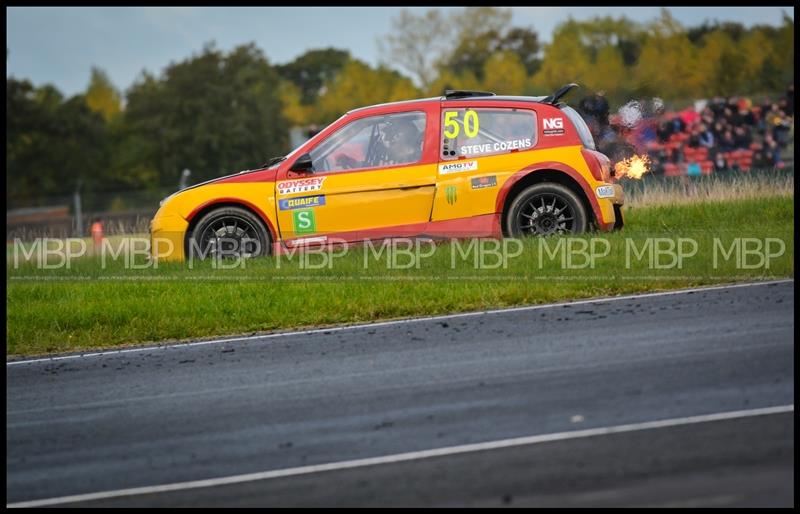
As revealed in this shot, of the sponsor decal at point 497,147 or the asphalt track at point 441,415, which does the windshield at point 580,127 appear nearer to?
the sponsor decal at point 497,147

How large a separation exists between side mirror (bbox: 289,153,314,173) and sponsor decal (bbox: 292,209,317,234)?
444 mm

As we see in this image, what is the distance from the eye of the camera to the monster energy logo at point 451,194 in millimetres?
12844

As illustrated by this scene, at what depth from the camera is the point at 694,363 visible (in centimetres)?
756

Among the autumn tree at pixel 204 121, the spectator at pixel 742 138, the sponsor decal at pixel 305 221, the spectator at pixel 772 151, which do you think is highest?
the autumn tree at pixel 204 121

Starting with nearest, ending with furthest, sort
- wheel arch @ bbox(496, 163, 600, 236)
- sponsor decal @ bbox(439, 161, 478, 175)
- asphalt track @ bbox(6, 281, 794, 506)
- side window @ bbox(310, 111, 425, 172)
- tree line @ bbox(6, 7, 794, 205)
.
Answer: asphalt track @ bbox(6, 281, 794, 506) < wheel arch @ bbox(496, 163, 600, 236) < sponsor decal @ bbox(439, 161, 478, 175) < side window @ bbox(310, 111, 425, 172) < tree line @ bbox(6, 7, 794, 205)

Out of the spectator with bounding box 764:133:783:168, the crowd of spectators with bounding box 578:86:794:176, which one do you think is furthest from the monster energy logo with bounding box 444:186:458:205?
the spectator with bounding box 764:133:783:168

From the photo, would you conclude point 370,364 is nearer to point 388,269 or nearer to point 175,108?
Result: point 388,269

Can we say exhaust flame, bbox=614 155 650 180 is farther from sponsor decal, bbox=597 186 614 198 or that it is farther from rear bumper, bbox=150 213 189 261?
rear bumper, bbox=150 213 189 261

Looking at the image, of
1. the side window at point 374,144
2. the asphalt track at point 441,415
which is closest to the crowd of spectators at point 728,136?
the side window at point 374,144

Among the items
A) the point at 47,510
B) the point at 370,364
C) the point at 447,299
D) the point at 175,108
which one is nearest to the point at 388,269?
the point at 447,299

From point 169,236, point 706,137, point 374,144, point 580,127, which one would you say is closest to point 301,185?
point 374,144

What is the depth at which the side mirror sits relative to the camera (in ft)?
42.9

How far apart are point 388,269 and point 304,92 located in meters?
104

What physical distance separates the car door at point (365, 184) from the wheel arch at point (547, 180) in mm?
768
